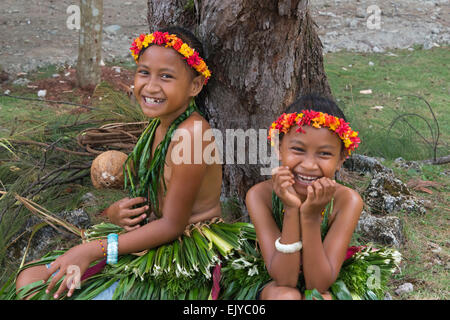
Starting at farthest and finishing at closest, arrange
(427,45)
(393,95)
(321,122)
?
1. (427,45)
2. (393,95)
3. (321,122)

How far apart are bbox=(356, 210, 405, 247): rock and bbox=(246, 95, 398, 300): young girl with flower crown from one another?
1.00 m

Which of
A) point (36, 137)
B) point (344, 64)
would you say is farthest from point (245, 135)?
point (344, 64)

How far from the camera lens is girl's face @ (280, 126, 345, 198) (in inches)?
88.7

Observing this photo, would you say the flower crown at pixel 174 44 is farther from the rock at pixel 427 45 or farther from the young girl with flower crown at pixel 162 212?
the rock at pixel 427 45

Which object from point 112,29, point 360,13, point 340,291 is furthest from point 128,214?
point 360,13

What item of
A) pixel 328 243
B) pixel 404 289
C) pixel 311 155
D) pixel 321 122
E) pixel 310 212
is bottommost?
pixel 404 289

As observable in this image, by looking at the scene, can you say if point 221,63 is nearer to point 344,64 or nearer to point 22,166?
point 22,166

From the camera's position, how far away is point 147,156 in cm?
287

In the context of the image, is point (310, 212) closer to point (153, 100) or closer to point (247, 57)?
point (153, 100)

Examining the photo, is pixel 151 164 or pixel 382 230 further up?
pixel 151 164

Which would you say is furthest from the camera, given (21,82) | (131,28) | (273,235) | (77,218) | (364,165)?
(131,28)

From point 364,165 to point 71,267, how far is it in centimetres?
281

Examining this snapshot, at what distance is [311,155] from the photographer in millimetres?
2268

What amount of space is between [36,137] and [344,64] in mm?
5370
